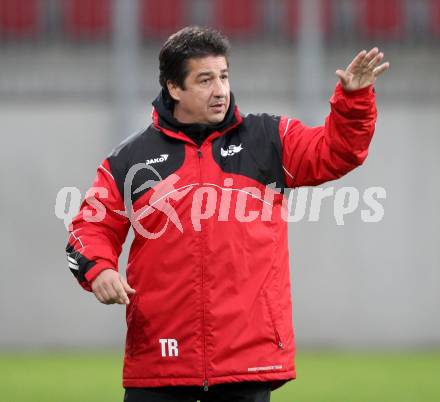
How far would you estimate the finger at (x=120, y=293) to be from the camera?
3.88 metres

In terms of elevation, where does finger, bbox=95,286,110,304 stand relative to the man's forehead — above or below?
below

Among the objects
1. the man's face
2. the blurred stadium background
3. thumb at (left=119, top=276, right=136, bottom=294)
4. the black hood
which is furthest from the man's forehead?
the blurred stadium background

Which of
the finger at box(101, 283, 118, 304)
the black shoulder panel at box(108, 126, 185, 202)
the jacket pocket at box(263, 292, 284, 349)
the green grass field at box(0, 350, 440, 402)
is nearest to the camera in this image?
the finger at box(101, 283, 118, 304)

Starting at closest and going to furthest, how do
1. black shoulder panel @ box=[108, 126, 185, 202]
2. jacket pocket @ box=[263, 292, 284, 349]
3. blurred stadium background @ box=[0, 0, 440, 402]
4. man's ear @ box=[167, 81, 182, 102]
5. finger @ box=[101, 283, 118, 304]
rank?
finger @ box=[101, 283, 118, 304], jacket pocket @ box=[263, 292, 284, 349], black shoulder panel @ box=[108, 126, 185, 202], man's ear @ box=[167, 81, 182, 102], blurred stadium background @ box=[0, 0, 440, 402]

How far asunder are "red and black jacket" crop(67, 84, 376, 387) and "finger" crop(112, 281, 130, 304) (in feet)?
0.42

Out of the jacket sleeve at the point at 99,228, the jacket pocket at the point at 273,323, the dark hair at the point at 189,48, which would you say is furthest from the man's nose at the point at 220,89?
the jacket pocket at the point at 273,323

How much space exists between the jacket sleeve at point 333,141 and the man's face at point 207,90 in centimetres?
23

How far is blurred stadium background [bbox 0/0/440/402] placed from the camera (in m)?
10.8

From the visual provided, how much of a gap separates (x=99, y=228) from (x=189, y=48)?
0.70 meters

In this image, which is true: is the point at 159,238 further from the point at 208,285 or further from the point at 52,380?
the point at 52,380

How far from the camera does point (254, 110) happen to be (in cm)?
1095

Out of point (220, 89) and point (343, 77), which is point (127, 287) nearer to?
point (220, 89)

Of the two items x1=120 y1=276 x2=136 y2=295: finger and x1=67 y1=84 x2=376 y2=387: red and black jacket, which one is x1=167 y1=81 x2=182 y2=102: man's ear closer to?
x1=67 y1=84 x2=376 y2=387: red and black jacket

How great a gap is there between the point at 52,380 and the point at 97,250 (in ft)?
→ 16.2
